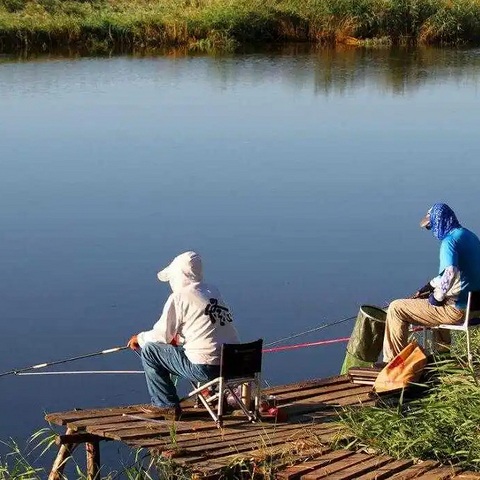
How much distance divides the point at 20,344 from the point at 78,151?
742 cm

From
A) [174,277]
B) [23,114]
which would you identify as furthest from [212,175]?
[174,277]

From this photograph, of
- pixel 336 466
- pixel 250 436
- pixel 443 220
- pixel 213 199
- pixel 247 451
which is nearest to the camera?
pixel 336 466

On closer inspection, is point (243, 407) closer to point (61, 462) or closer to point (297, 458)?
point (297, 458)

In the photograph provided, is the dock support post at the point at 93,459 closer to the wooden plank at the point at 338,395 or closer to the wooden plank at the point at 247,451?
the wooden plank at the point at 247,451

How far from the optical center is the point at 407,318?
6.77m

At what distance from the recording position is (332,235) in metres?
12.3

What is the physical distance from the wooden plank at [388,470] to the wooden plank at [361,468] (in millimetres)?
30

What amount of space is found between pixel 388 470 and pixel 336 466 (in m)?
0.23

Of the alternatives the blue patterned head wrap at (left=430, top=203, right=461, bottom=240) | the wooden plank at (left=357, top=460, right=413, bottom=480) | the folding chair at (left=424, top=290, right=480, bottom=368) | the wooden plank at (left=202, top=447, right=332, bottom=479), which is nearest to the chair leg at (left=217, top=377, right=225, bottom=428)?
the wooden plank at (left=202, top=447, right=332, bottom=479)

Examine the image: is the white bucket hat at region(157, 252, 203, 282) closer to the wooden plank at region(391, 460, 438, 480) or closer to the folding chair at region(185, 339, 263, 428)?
the folding chair at region(185, 339, 263, 428)

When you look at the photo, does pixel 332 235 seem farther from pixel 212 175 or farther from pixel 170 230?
pixel 212 175

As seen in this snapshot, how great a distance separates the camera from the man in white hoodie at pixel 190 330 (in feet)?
18.9

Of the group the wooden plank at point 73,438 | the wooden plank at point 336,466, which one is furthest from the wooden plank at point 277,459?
the wooden plank at point 73,438

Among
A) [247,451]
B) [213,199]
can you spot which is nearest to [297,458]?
[247,451]
